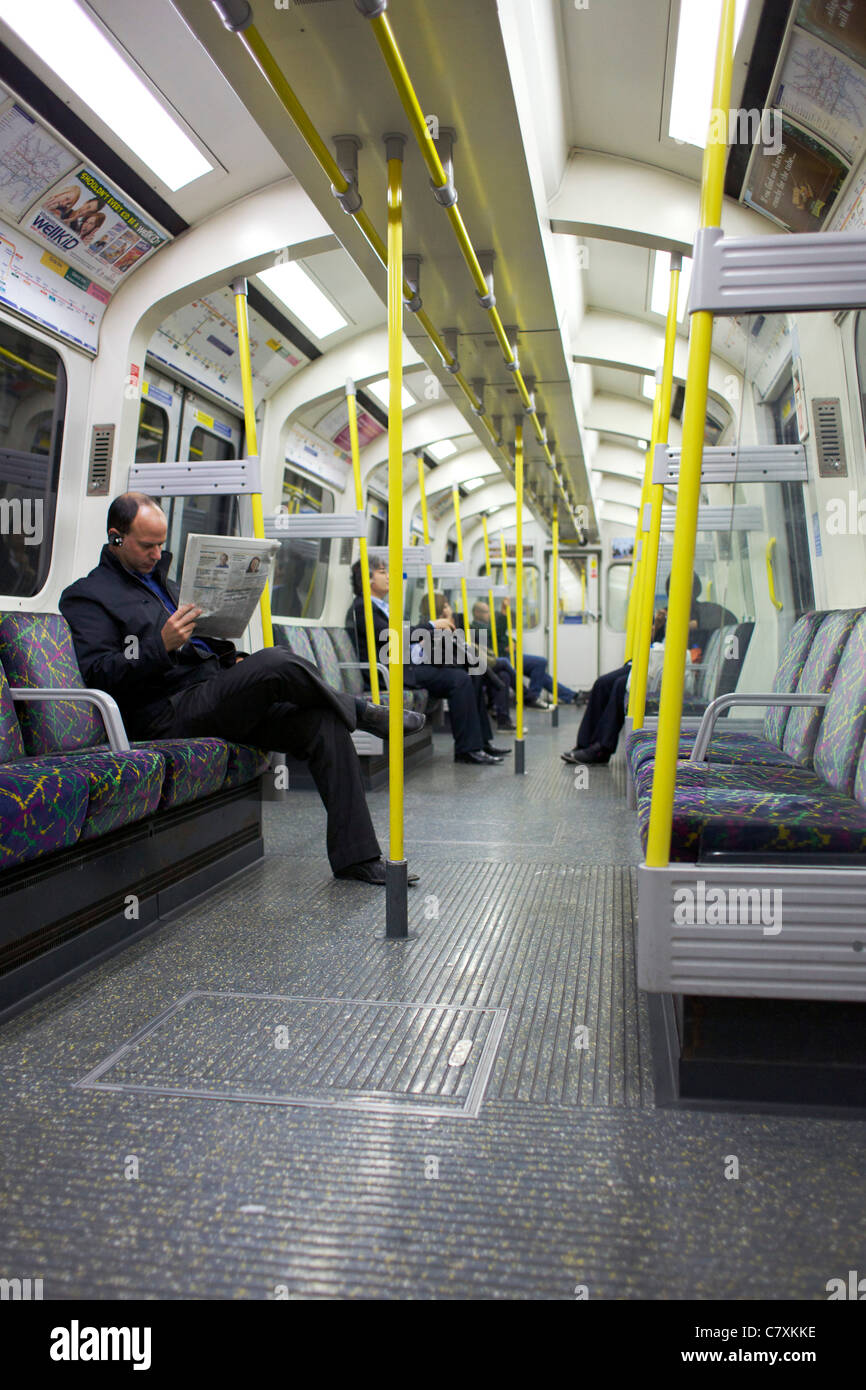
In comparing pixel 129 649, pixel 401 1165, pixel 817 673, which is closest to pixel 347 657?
pixel 129 649

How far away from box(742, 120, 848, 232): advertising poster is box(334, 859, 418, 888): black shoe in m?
3.67

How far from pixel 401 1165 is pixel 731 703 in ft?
6.70

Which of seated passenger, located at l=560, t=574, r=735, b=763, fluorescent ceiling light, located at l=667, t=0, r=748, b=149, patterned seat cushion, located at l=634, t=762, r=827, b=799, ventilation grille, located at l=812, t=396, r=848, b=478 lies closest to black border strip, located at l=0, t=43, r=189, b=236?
fluorescent ceiling light, located at l=667, t=0, r=748, b=149

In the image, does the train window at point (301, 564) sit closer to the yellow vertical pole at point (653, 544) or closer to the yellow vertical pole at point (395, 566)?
the yellow vertical pole at point (653, 544)

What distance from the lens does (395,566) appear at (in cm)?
285

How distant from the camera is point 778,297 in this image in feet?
5.55

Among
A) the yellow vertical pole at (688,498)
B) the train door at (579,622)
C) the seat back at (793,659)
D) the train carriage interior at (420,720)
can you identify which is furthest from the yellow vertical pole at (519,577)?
the train door at (579,622)

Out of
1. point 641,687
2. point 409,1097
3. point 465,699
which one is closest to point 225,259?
point 641,687

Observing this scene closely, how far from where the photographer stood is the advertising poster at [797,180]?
4082 mm

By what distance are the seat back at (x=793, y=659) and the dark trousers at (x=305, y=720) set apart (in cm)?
162

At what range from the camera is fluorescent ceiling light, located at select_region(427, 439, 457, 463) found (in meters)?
11.7

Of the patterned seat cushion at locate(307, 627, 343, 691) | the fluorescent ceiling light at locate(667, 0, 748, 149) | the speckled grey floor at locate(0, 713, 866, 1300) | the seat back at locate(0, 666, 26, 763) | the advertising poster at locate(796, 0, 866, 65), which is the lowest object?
the speckled grey floor at locate(0, 713, 866, 1300)

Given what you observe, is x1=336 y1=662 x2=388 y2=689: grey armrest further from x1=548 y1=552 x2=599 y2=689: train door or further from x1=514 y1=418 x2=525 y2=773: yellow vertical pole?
x1=548 y1=552 x2=599 y2=689: train door
